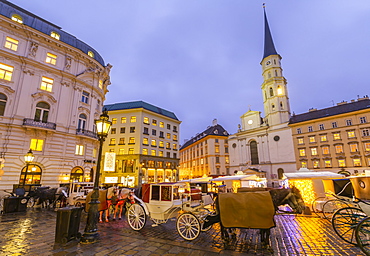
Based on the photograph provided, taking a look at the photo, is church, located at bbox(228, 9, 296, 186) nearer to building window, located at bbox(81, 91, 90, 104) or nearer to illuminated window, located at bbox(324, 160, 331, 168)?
illuminated window, located at bbox(324, 160, 331, 168)

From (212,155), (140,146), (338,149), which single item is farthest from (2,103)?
(338,149)

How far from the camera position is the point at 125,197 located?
31.1 ft

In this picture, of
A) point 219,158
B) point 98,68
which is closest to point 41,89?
point 98,68

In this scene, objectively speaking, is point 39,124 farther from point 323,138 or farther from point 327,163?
point 323,138

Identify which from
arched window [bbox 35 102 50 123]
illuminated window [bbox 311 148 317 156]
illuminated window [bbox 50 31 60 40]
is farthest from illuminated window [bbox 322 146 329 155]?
illuminated window [bbox 50 31 60 40]

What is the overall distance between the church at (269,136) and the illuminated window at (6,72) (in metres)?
47.3

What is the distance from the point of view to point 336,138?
36.3 metres

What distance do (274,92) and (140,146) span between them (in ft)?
127

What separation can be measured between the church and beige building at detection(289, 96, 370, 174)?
2835mm

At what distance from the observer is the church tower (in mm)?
46906

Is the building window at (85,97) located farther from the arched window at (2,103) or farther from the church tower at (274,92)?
the church tower at (274,92)

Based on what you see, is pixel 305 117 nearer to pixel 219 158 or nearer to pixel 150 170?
pixel 219 158

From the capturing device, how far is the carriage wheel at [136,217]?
293 inches

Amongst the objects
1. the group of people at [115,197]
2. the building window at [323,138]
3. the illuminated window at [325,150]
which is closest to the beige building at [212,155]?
the illuminated window at [325,150]
